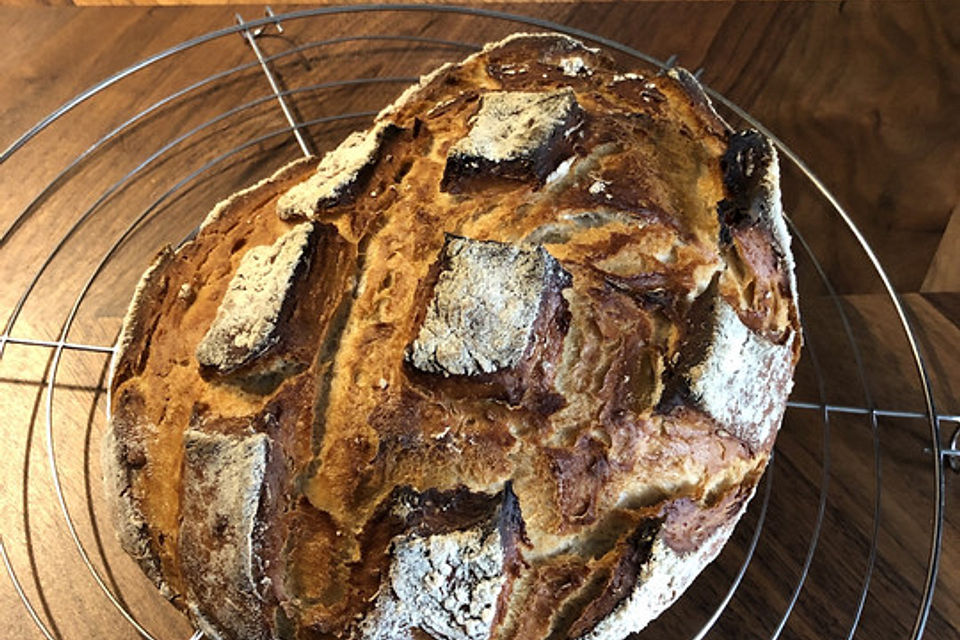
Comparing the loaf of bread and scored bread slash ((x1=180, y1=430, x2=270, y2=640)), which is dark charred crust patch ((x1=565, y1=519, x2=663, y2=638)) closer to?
the loaf of bread

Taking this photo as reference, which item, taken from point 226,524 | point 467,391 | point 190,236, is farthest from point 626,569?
point 190,236

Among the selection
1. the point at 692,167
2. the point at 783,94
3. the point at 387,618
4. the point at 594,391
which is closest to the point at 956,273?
the point at 783,94

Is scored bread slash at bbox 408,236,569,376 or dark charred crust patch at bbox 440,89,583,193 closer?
scored bread slash at bbox 408,236,569,376

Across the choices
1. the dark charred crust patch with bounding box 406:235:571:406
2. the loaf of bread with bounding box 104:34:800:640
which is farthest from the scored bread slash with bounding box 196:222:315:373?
the dark charred crust patch with bounding box 406:235:571:406

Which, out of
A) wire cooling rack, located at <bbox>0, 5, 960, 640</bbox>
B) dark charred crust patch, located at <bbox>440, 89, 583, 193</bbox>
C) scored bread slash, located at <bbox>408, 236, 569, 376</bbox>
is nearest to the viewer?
scored bread slash, located at <bbox>408, 236, 569, 376</bbox>

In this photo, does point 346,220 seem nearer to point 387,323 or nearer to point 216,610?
point 387,323
